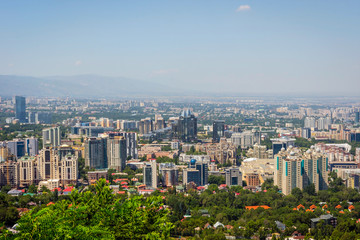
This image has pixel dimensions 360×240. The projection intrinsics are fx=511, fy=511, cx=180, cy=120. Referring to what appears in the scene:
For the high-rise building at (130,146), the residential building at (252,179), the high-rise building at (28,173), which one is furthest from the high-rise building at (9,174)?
the residential building at (252,179)

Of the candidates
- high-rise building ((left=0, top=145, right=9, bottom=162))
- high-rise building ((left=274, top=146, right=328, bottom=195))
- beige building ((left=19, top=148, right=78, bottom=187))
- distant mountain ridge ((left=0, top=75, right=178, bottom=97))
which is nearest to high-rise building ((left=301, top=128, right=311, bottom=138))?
high-rise building ((left=274, top=146, right=328, bottom=195))

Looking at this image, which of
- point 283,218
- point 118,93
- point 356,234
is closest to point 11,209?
point 283,218

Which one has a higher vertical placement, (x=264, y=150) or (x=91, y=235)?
(x=91, y=235)

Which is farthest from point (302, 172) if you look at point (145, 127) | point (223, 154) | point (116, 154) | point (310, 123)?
point (310, 123)

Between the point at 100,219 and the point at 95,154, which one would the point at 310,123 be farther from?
the point at 100,219

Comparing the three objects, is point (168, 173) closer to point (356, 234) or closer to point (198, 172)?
point (198, 172)

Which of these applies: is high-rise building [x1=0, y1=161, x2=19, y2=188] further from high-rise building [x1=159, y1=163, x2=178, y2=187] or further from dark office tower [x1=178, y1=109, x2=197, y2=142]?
dark office tower [x1=178, y1=109, x2=197, y2=142]

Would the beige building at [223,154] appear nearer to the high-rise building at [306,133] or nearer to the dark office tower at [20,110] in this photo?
the high-rise building at [306,133]
